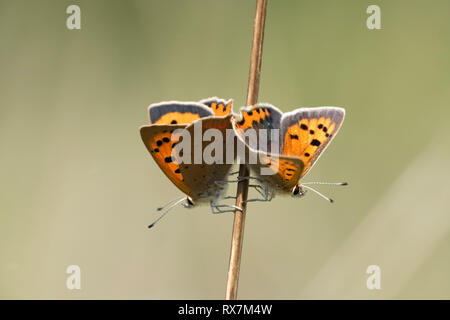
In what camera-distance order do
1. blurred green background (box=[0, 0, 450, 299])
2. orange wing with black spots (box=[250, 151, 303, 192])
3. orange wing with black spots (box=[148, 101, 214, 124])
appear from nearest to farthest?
orange wing with black spots (box=[250, 151, 303, 192]), orange wing with black spots (box=[148, 101, 214, 124]), blurred green background (box=[0, 0, 450, 299])

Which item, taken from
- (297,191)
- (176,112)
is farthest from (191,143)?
(297,191)

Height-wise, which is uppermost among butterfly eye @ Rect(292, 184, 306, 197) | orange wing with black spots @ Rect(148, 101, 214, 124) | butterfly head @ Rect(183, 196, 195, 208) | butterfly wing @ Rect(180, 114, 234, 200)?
orange wing with black spots @ Rect(148, 101, 214, 124)

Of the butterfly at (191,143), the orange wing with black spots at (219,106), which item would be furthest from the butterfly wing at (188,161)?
the orange wing with black spots at (219,106)

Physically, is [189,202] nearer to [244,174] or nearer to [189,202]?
[189,202]

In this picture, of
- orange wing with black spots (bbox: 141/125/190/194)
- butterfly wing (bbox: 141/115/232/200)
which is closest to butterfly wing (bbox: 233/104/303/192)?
butterfly wing (bbox: 141/115/232/200)

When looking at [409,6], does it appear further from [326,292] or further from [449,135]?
[326,292]

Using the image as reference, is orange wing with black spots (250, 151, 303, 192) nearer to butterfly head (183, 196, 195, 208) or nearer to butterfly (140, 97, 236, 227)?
butterfly (140, 97, 236, 227)

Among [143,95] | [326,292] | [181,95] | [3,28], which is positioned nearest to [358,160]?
[326,292]

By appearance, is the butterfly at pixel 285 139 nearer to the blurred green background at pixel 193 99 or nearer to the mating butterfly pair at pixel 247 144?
the mating butterfly pair at pixel 247 144
